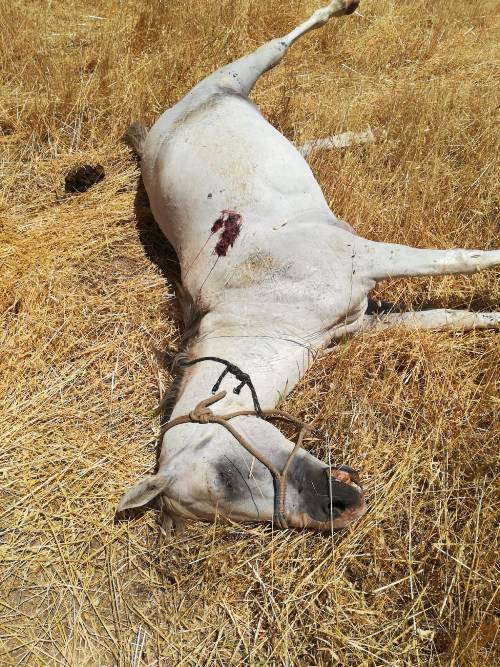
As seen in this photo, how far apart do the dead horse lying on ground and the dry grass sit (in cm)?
19

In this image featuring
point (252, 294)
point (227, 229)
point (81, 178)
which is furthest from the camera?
point (81, 178)

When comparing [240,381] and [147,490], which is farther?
[240,381]

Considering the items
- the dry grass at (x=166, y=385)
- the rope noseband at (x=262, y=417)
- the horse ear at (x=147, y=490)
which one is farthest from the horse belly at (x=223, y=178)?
the horse ear at (x=147, y=490)

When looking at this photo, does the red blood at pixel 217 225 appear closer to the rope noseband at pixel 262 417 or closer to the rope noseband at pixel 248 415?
the rope noseband at pixel 248 415

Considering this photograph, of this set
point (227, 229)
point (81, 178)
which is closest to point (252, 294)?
point (227, 229)

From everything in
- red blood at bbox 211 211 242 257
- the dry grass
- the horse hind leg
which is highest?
the horse hind leg

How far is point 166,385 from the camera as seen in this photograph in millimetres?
2869

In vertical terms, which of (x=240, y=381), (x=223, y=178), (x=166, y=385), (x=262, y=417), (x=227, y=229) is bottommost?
(x=166, y=385)

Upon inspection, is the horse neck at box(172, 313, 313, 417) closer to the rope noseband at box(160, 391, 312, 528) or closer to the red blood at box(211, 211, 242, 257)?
the rope noseband at box(160, 391, 312, 528)

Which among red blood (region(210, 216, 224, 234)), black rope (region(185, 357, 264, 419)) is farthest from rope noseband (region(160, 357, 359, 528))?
red blood (region(210, 216, 224, 234))

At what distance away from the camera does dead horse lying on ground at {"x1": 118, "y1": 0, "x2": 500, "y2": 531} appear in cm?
207

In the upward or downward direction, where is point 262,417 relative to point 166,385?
upward

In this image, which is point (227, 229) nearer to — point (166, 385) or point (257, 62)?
point (166, 385)

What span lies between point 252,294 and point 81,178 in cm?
195
